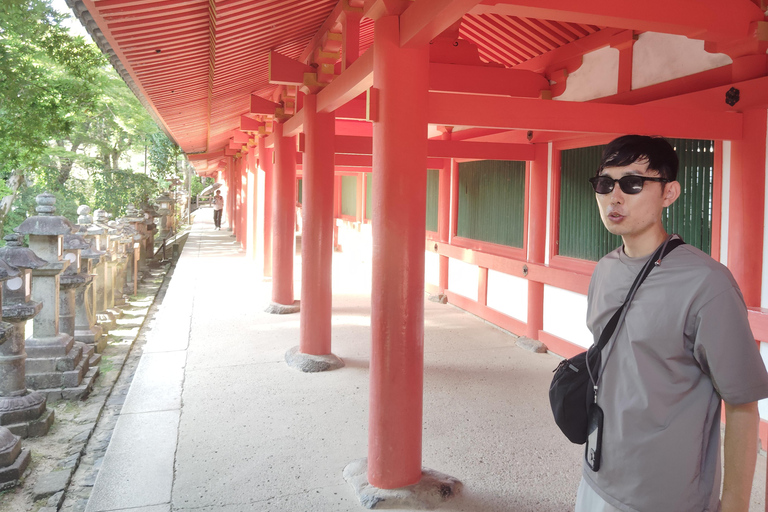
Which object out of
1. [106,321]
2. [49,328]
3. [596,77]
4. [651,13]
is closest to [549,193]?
[596,77]

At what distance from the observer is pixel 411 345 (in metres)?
3.23

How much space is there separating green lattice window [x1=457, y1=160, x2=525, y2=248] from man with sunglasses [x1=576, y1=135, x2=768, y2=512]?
5353mm

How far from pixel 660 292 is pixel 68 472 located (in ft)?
13.4

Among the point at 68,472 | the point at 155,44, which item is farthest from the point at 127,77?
the point at 68,472

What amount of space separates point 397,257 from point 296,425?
180cm

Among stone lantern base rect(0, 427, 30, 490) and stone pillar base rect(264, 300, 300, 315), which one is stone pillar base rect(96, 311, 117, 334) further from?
stone lantern base rect(0, 427, 30, 490)

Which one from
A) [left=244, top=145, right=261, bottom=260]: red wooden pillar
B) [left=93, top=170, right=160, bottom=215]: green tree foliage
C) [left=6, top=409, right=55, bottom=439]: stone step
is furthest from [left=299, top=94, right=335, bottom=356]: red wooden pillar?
[left=93, top=170, right=160, bottom=215]: green tree foliage

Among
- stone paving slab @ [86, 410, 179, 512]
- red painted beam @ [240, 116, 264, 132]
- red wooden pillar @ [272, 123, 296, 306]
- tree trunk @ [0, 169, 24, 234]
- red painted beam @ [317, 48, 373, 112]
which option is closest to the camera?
stone paving slab @ [86, 410, 179, 512]

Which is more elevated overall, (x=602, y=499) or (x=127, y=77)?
(x=127, y=77)

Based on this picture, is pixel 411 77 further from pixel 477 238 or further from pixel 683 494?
pixel 477 238

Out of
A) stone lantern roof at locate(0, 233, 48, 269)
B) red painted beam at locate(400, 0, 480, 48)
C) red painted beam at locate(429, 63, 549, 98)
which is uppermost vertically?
red painted beam at locate(429, 63, 549, 98)

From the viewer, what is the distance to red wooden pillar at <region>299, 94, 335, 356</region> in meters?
5.47

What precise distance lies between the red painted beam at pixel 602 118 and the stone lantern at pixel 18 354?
138 inches

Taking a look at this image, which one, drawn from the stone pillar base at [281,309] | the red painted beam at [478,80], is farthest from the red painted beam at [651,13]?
the stone pillar base at [281,309]
